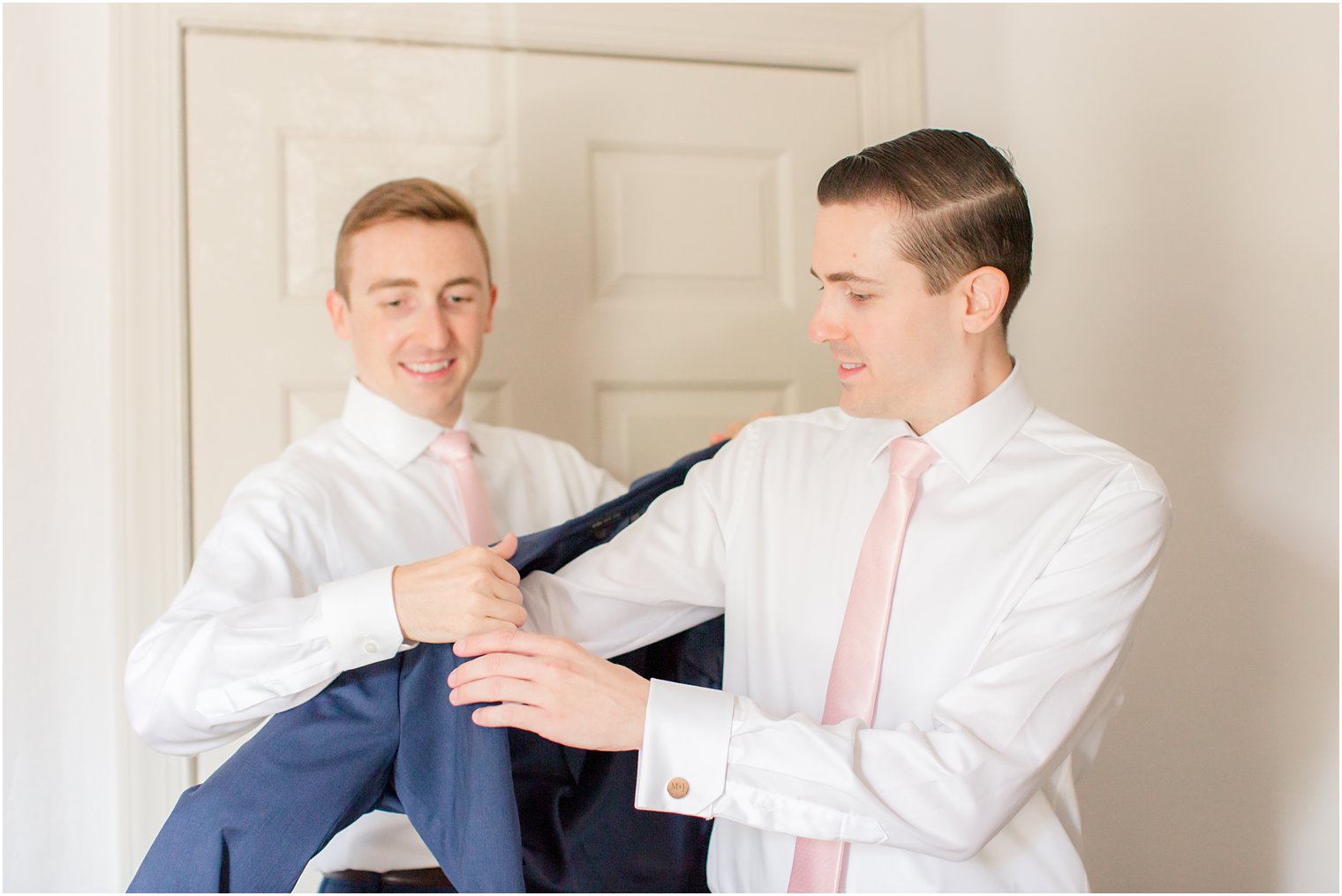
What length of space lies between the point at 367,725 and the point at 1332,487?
64.4 inches

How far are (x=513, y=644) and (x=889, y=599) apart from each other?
47 cm

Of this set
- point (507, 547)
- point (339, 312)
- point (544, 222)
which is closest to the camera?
point (507, 547)

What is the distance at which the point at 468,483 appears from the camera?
1845 mm

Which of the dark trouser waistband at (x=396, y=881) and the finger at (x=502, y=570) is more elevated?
the finger at (x=502, y=570)

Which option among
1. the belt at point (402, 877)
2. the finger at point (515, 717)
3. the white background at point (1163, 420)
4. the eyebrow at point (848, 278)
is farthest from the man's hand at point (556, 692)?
the white background at point (1163, 420)

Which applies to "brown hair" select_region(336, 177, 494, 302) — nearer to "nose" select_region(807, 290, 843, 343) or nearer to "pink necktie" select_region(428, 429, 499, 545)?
"pink necktie" select_region(428, 429, 499, 545)

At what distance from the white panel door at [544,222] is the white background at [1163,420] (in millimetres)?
224

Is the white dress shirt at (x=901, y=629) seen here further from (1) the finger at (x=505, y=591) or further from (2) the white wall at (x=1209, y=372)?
(2) the white wall at (x=1209, y=372)

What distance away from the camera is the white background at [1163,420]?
1.93m

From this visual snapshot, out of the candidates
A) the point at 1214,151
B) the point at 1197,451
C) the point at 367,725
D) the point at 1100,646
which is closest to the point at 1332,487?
the point at 1197,451

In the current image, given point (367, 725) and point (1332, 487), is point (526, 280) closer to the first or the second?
point (367, 725)

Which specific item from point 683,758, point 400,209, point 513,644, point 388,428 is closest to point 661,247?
point 400,209

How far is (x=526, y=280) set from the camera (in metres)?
2.32

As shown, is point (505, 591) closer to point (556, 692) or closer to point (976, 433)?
point (556, 692)
